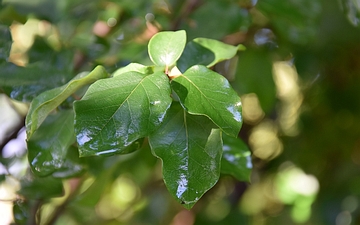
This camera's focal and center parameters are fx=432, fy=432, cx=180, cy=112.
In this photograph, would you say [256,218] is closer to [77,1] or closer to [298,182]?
[298,182]

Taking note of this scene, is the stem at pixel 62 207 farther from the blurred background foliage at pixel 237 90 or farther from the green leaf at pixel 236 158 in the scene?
the green leaf at pixel 236 158

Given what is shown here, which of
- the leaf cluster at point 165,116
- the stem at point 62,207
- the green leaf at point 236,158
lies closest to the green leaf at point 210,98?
the leaf cluster at point 165,116

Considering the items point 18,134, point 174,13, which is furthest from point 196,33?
point 18,134

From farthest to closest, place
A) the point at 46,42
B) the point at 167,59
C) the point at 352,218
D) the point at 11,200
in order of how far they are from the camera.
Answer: the point at 352,218
the point at 46,42
the point at 11,200
the point at 167,59

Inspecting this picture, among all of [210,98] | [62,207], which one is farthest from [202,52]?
[62,207]

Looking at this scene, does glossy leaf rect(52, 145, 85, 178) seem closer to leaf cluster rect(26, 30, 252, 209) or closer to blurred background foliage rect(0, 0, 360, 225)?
blurred background foliage rect(0, 0, 360, 225)

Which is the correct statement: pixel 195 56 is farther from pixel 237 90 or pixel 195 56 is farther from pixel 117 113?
pixel 237 90
